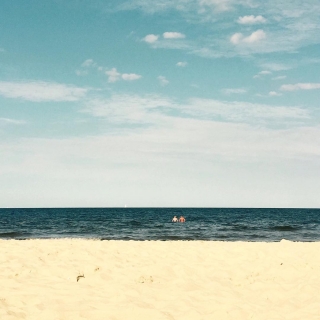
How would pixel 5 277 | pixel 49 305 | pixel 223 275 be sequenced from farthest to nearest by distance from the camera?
pixel 223 275
pixel 5 277
pixel 49 305

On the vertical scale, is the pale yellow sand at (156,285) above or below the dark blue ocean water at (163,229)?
above

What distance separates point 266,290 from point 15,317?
4.61m

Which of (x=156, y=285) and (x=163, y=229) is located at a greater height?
(x=156, y=285)

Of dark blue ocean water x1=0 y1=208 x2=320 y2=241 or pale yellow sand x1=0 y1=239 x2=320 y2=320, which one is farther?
dark blue ocean water x1=0 y1=208 x2=320 y2=241

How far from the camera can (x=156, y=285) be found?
669cm

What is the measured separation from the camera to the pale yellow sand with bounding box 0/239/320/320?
516 cm

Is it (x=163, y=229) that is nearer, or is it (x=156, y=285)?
(x=156, y=285)

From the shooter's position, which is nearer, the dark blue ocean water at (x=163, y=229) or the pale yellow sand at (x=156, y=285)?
the pale yellow sand at (x=156, y=285)

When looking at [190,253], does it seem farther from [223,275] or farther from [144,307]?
[144,307]

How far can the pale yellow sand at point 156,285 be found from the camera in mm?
5160

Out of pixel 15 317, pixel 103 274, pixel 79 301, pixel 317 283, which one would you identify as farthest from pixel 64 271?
pixel 317 283

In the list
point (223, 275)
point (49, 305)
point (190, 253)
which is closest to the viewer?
point (49, 305)

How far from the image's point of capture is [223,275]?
776cm

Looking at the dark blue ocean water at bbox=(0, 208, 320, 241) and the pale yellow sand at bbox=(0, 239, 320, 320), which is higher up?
the pale yellow sand at bbox=(0, 239, 320, 320)
